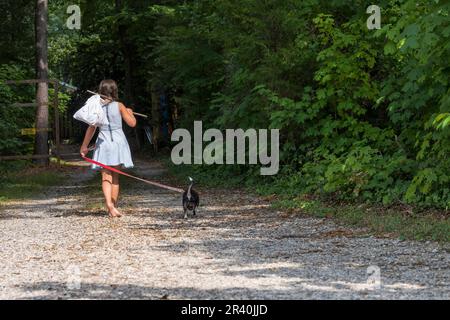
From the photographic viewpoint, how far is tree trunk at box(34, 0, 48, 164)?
26203 millimetres

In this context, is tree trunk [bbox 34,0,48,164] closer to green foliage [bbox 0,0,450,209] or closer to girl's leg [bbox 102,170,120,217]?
green foliage [bbox 0,0,450,209]

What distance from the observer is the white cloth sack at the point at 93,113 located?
12.7 m

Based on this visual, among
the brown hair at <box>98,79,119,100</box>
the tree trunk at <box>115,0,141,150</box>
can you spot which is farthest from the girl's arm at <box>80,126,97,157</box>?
the tree trunk at <box>115,0,141,150</box>

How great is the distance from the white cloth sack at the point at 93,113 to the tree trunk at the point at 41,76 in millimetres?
13685

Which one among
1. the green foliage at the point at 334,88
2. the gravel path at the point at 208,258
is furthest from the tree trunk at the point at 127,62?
the gravel path at the point at 208,258

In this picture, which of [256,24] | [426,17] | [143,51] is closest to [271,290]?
[426,17]

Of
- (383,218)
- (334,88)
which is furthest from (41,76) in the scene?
(383,218)

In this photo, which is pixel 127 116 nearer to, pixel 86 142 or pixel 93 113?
pixel 93 113

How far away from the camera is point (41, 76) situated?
2691 cm

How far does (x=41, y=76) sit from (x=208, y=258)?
1947 centimetres

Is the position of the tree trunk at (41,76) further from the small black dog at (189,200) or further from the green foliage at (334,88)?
the small black dog at (189,200)

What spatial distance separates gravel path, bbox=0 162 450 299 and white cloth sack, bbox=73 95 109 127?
1480 mm

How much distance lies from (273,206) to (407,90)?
289 centimetres
